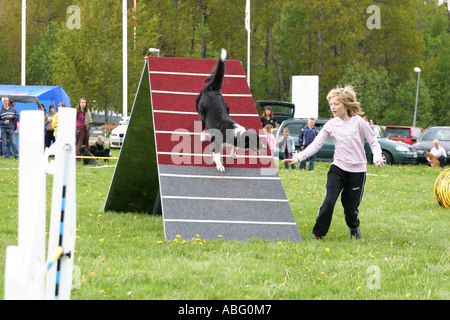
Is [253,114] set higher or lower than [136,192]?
higher

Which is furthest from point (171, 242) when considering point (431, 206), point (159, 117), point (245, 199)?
point (431, 206)

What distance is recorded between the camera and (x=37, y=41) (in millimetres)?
45406

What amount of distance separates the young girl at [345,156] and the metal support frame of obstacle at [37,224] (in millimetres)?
3716

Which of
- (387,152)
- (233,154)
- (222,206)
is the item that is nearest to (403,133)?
(387,152)

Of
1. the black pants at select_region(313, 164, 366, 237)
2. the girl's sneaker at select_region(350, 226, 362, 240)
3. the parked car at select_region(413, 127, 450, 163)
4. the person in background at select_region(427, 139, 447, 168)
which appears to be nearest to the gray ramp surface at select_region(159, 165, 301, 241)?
the black pants at select_region(313, 164, 366, 237)

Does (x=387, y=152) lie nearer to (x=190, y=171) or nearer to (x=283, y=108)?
(x=283, y=108)

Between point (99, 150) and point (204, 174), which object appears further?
point (99, 150)

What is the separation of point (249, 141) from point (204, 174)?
66 centimetres

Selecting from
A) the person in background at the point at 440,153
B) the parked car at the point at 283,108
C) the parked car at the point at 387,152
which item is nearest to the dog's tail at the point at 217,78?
Answer: the parked car at the point at 387,152

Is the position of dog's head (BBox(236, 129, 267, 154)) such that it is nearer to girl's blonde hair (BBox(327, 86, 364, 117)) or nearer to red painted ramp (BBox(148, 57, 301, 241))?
red painted ramp (BBox(148, 57, 301, 241))

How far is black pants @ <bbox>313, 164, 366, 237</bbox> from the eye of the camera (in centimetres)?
635

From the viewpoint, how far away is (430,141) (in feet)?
71.6
